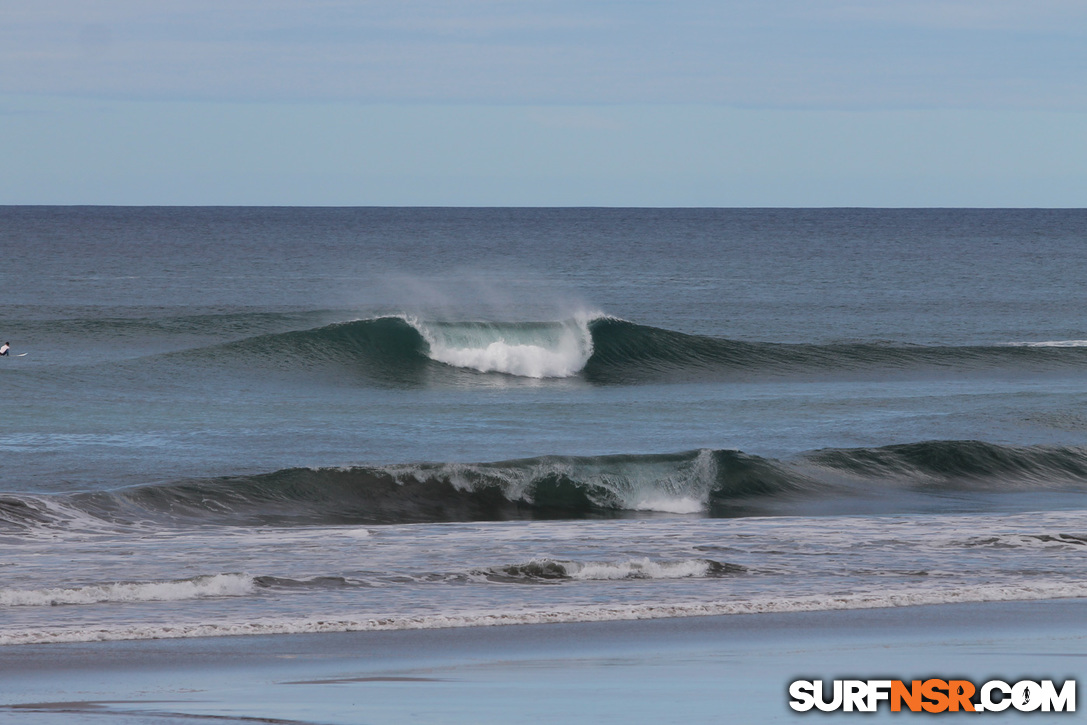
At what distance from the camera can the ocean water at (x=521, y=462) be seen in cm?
966

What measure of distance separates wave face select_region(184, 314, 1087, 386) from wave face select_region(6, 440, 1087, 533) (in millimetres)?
10056

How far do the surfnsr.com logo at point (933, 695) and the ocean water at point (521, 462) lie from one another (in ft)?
7.11

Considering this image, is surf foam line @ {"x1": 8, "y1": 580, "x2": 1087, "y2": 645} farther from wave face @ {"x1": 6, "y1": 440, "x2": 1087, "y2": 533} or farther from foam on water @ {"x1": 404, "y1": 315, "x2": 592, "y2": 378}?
foam on water @ {"x1": 404, "y1": 315, "x2": 592, "y2": 378}

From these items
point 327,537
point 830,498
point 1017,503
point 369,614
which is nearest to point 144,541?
point 327,537

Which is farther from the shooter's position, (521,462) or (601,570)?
(521,462)

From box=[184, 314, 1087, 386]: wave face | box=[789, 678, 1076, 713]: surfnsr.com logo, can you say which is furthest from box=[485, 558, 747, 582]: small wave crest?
box=[184, 314, 1087, 386]: wave face

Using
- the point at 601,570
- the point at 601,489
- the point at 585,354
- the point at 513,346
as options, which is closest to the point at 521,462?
the point at 601,489

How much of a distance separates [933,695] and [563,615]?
2.80m

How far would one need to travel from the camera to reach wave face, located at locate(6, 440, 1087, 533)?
14.1 meters

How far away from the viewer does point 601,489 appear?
1584 cm

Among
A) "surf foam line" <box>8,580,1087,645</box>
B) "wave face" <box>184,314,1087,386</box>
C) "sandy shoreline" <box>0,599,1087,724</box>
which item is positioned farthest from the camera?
"wave face" <box>184,314,1087,386</box>

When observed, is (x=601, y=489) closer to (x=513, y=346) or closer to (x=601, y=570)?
(x=601, y=570)

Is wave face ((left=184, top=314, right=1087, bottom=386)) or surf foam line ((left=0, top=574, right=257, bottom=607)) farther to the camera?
wave face ((left=184, top=314, right=1087, bottom=386))

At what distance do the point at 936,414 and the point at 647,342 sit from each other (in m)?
9.38
